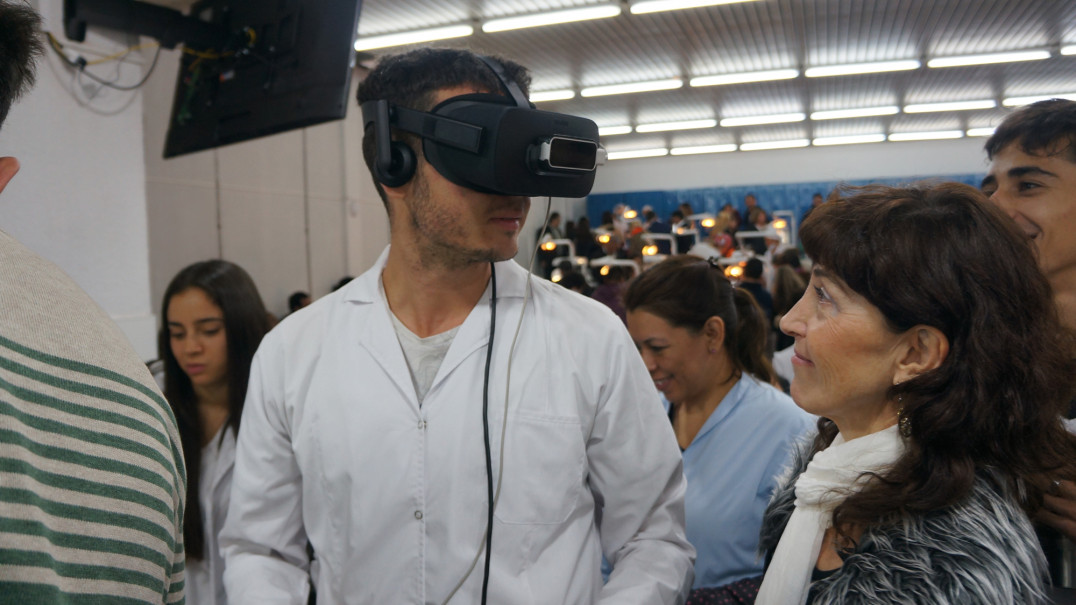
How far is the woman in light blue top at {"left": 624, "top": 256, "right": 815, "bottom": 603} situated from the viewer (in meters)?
1.68

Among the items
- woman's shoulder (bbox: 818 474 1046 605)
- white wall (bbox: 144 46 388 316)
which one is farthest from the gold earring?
white wall (bbox: 144 46 388 316)

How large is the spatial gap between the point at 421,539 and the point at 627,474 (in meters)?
0.37

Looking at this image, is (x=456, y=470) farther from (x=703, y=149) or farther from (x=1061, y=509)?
(x=703, y=149)

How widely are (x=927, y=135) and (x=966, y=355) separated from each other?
46.2ft

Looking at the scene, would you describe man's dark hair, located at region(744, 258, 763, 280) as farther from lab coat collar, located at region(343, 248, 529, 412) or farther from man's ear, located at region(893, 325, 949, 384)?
man's ear, located at region(893, 325, 949, 384)

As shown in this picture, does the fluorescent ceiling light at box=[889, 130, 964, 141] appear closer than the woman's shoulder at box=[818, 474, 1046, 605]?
No

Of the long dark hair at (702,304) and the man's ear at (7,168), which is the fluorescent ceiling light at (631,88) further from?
the man's ear at (7,168)

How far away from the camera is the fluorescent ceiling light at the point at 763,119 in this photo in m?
11.1

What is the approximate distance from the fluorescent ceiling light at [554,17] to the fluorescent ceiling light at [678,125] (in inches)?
213

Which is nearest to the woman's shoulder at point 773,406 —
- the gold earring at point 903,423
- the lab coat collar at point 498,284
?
the gold earring at point 903,423

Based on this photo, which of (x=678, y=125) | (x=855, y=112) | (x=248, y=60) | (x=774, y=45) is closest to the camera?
(x=248, y=60)

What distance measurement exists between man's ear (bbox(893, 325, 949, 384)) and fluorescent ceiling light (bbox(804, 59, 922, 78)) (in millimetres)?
8084

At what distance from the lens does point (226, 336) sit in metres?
2.09

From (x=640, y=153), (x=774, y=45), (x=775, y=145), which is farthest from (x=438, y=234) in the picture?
(x=775, y=145)
